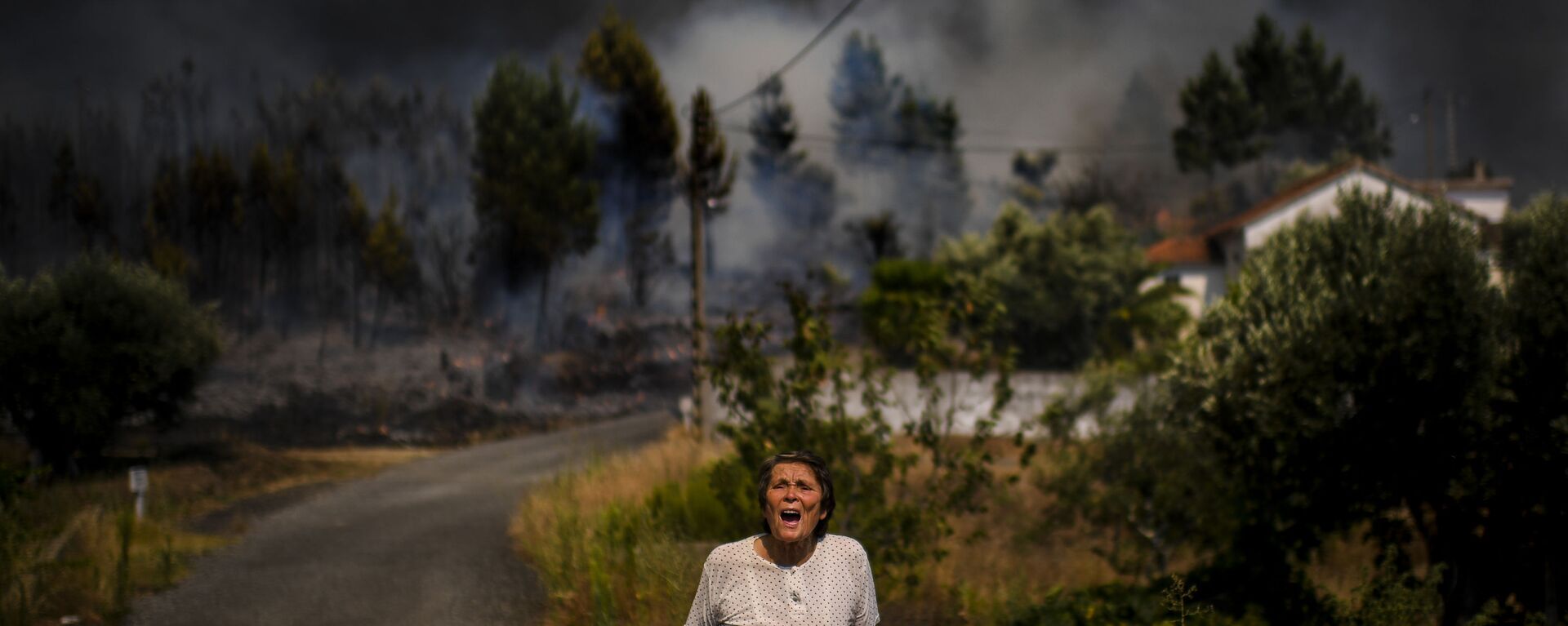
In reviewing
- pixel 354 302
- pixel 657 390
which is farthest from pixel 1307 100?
pixel 354 302

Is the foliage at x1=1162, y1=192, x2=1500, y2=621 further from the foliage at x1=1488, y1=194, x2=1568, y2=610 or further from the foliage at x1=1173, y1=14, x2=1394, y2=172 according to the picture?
the foliage at x1=1173, y1=14, x2=1394, y2=172

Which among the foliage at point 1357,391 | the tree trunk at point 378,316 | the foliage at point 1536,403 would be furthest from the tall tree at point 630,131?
the foliage at point 1536,403

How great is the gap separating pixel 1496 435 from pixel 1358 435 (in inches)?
36.4

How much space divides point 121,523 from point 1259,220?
35757mm

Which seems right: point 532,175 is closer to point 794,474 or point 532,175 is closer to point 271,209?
point 271,209

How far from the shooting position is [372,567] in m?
11.8

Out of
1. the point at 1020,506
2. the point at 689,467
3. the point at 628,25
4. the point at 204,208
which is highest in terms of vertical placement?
the point at 628,25

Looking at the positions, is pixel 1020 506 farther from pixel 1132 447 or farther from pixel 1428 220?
pixel 1428 220

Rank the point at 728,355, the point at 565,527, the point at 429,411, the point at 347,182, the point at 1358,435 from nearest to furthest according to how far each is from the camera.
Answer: the point at 1358,435
the point at 728,355
the point at 565,527
the point at 429,411
the point at 347,182

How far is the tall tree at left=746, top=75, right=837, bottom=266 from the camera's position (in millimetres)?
62969

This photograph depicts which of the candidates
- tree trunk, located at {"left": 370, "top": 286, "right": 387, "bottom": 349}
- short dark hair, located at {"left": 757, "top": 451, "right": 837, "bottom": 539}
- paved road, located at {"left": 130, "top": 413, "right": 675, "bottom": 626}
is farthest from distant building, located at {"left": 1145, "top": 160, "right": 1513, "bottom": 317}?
short dark hair, located at {"left": 757, "top": 451, "right": 837, "bottom": 539}

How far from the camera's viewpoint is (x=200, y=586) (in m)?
10.9

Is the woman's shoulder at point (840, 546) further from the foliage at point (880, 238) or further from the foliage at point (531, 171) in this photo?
the foliage at point (880, 238)

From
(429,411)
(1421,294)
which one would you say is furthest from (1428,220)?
(429,411)
